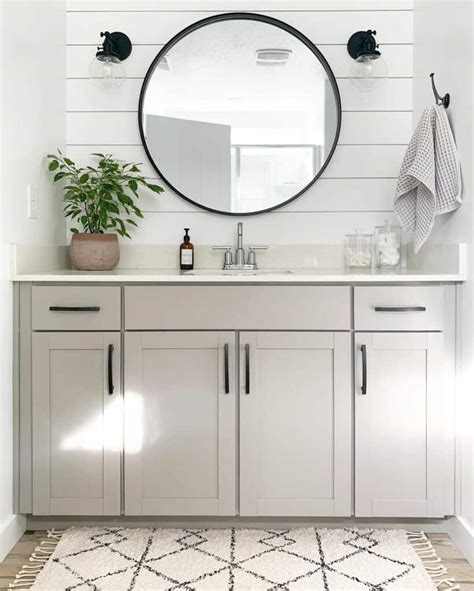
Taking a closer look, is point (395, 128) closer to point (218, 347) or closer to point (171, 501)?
point (218, 347)

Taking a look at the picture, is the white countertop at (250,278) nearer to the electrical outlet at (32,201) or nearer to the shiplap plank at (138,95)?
the electrical outlet at (32,201)

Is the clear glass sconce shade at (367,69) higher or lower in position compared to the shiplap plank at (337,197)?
higher

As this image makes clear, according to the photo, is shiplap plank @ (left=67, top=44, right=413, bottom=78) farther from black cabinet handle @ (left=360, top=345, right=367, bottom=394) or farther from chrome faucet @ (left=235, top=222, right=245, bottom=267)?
black cabinet handle @ (left=360, top=345, right=367, bottom=394)

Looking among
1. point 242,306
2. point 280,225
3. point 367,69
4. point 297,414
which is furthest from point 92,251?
point 367,69

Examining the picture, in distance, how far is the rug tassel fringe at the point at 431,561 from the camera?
192cm

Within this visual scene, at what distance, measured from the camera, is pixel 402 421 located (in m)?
2.23

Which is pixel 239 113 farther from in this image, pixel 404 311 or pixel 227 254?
pixel 404 311

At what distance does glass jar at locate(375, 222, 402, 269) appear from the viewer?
274 cm

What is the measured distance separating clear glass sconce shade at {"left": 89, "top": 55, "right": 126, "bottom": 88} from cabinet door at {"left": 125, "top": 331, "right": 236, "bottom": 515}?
118 centimetres

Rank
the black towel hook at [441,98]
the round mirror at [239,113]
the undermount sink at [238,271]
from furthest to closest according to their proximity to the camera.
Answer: the round mirror at [239,113] → the undermount sink at [238,271] → the black towel hook at [441,98]

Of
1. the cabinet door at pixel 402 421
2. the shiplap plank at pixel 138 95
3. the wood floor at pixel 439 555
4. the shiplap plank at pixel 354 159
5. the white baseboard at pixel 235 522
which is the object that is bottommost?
the wood floor at pixel 439 555

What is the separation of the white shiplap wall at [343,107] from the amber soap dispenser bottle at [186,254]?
3.5 inches

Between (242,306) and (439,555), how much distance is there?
1.06m

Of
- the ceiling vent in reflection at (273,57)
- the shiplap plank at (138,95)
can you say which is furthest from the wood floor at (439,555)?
the ceiling vent in reflection at (273,57)
